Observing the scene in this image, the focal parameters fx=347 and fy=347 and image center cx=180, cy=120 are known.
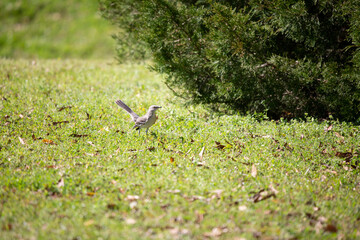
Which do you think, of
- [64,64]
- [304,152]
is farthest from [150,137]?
[64,64]

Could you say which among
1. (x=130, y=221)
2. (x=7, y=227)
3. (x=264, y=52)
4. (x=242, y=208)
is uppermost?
(x=264, y=52)

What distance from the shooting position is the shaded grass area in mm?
19344

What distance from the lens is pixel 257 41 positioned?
6715 millimetres

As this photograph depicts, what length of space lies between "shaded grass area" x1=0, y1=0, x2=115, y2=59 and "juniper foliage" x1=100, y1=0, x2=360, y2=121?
11.8m

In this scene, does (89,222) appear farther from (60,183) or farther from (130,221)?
(60,183)

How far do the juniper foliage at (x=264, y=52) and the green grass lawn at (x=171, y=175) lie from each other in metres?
0.54

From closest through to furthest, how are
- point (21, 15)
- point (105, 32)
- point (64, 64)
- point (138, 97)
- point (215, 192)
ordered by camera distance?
1. point (215, 192)
2. point (138, 97)
3. point (64, 64)
4. point (105, 32)
5. point (21, 15)

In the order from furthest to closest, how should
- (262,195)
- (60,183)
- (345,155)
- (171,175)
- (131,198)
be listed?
(345,155) → (171,175) → (60,183) → (262,195) → (131,198)

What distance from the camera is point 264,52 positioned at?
695 centimetres

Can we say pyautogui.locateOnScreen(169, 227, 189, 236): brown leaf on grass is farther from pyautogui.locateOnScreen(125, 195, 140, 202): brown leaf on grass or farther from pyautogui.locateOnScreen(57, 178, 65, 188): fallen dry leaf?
pyautogui.locateOnScreen(57, 178, 65, 188): fallen dry leaf

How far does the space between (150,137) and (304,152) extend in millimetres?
2713

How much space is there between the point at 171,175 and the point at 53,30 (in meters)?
18.8

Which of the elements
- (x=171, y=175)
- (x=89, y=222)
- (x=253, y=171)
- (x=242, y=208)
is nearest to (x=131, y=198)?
(x=89, y=222)

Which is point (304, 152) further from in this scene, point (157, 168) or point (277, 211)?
point (157, 168)
